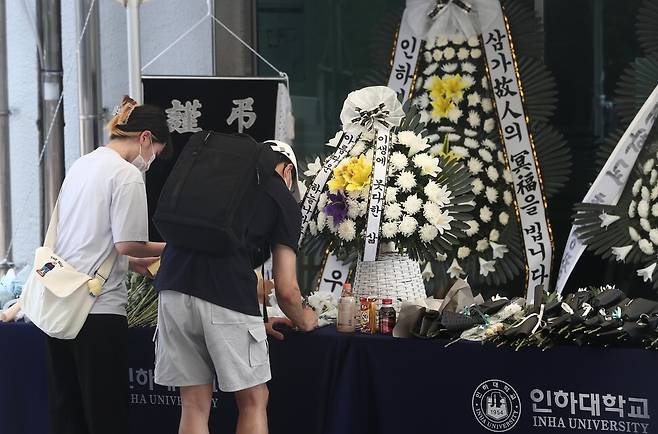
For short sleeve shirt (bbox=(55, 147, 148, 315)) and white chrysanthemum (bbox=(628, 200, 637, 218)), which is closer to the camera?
short sleeve shirt (bbox=(55, 147, 148, 315))

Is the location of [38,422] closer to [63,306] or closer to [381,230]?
[63,306]

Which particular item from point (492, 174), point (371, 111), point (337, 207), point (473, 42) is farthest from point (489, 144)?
point (337, 207)

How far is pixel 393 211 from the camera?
16.4 feet

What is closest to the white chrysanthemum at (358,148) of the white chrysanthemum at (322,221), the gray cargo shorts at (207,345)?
the white chrysanthemum at (322,221)

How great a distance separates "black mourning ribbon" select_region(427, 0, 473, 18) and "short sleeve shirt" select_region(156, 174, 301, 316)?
9.45 ft

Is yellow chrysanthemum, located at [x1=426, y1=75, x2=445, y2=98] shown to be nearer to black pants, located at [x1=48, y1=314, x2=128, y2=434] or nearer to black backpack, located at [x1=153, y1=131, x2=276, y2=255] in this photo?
black backpack, located at [x1=153, y1=131, x2=276, y2=255]

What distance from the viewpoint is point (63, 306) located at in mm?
4691

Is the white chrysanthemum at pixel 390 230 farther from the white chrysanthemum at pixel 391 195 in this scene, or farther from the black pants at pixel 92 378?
the black pants at pixel 92 378

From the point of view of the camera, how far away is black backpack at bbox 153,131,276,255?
4262mm

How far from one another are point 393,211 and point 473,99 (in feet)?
6.95

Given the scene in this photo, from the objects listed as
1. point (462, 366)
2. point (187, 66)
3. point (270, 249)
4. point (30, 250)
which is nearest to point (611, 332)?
point (462, 366)

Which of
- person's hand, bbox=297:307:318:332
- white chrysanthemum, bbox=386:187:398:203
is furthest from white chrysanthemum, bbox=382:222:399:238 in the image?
person's hand, bbox=297:307:318:332

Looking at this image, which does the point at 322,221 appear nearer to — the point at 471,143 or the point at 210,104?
the point at 210,104

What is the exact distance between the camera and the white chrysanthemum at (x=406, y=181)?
5.00m
